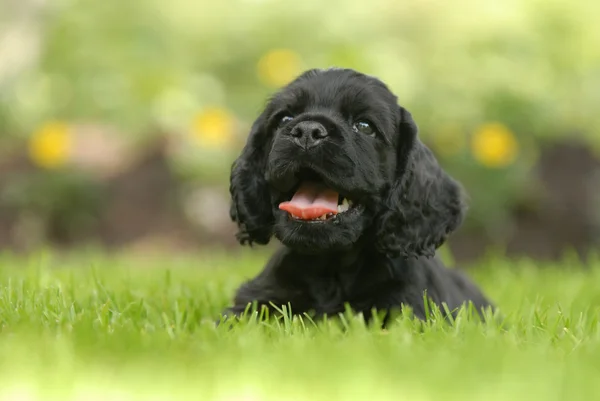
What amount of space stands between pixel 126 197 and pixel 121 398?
6.43 m

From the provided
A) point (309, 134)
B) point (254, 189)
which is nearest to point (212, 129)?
point (254, 189)

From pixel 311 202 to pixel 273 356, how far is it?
107cm

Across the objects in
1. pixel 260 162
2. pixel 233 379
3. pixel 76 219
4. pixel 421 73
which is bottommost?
pixel 76 219

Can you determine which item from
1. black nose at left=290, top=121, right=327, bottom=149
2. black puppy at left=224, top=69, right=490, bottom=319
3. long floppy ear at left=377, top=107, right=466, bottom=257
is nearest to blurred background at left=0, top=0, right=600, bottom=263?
black puppy at left=224, top=69, right=490, bottom=319

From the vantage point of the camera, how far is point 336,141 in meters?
3.31

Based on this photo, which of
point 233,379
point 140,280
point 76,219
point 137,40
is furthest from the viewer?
point 137,40

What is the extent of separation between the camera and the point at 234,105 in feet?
31.9

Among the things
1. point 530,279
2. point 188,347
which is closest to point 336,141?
point 188,347

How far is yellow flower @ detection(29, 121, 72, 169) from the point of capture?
781cm

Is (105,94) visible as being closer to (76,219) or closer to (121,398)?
(76,219)

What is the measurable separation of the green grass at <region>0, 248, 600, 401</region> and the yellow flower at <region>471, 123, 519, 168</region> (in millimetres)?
3985

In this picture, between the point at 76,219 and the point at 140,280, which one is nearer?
the point at 140,280

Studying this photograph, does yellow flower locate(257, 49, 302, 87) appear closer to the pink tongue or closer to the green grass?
the pink tongue

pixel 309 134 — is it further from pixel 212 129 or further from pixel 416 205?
pixel 212 129
